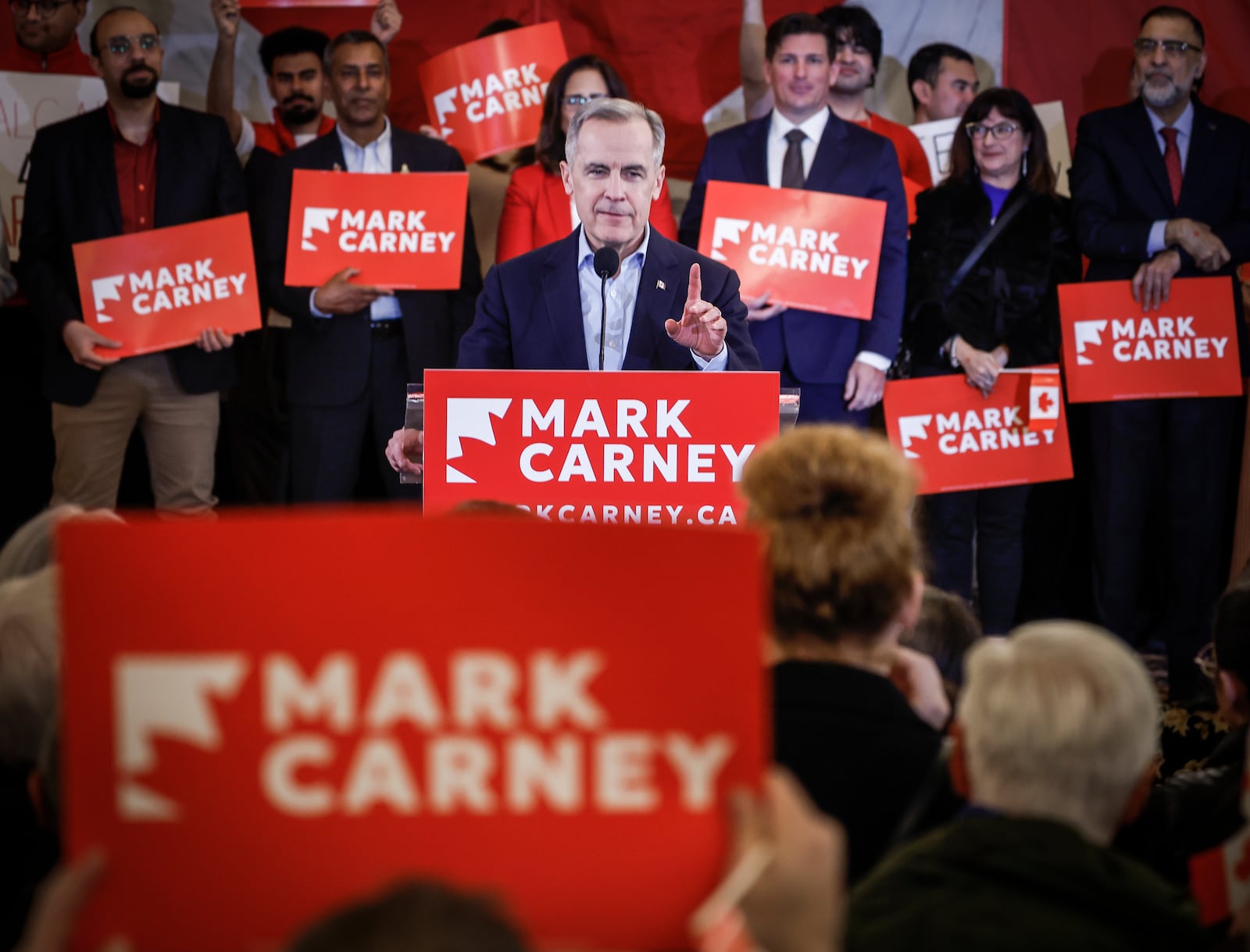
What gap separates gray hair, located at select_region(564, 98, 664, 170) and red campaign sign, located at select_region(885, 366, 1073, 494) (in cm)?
199

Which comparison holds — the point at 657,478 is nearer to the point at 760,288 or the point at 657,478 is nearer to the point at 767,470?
the point at 767,470

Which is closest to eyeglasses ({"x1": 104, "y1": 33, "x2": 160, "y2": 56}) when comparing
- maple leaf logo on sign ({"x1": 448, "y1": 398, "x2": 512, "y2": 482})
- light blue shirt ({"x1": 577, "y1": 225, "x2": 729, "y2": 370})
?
light blue shirt ({"x1": 577, "y1": 225, "x2": 729, "y2": 370})

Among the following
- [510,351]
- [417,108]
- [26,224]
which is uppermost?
[417,108]

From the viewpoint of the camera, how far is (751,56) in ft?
19.7

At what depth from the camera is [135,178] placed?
17.3ft

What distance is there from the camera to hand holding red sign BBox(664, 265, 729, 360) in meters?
2.91

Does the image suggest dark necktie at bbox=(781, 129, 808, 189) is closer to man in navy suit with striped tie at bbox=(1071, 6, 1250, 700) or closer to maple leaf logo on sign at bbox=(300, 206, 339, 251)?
man in navy suit with striped tie at bbox=(1071, 6, 1250, 700)

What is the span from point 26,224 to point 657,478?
341cm

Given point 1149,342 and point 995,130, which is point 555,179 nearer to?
point 995,130

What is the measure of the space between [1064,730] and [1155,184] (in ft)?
14.3

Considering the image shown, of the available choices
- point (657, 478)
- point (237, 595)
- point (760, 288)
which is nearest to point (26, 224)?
point (760, 288)

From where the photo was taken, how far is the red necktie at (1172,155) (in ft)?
17.6

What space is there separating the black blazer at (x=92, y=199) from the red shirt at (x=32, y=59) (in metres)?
0.88

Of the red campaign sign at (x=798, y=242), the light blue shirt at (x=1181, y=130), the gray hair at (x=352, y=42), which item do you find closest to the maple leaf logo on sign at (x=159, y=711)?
the red campaign sign at (x=798, y=242)
